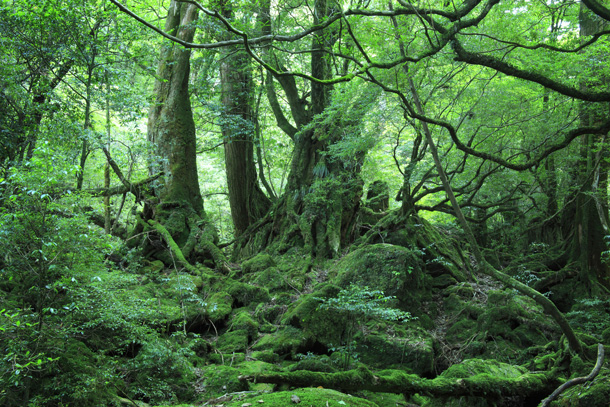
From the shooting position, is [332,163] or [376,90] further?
[332,163]

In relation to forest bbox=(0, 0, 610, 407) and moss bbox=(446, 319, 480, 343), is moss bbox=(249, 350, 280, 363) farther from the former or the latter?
moss bbox=(446, 319, 480, 343)

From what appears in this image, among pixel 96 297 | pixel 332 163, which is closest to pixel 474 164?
pixel 332 163

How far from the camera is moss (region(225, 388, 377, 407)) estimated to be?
10.4 feet

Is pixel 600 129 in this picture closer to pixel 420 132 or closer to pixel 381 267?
pixel 420 132

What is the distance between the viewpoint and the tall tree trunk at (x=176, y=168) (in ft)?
30.2

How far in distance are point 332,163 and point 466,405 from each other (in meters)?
7.32

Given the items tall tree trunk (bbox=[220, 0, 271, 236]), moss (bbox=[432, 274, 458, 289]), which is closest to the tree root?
tall tree trunk (bbox=[220, 0, 271, 236])

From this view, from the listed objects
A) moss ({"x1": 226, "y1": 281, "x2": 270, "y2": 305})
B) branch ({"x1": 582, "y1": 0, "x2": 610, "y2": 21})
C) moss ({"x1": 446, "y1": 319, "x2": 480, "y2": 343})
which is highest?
branch ({"x1": 582, "y1": 0, "x2": 610, "y2": 21})

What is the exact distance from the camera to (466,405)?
14.7ft

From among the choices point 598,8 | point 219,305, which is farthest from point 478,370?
point 598,8

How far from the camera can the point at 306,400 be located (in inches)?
126

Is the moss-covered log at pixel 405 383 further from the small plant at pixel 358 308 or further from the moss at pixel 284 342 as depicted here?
the moss at pixel 284 342

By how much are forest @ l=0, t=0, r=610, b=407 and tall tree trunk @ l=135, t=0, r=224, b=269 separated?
6cm

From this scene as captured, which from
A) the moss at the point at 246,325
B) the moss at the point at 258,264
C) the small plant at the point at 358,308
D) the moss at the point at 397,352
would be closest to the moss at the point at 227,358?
the moss at the point at 246,325
